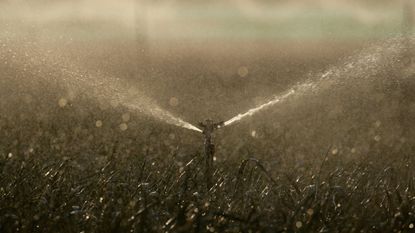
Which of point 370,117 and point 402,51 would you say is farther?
point 402,51

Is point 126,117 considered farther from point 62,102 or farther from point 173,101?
point 173,101

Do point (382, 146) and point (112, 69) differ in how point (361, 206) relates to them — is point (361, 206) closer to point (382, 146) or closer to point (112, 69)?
point (382, 146)

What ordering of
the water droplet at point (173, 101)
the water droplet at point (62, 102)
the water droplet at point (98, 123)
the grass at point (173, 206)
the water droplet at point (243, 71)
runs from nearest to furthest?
1. the grass at point (173, 206)
2. the water droplet at point (98, 123)
3. the water droplet at point (62, 102)
4. the water droplet at point (173, 101)
5. the water droplet at point (243, 71)

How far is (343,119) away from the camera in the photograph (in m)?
10.0

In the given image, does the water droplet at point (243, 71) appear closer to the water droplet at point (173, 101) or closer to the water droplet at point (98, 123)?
the water droplet at point (173, 101)

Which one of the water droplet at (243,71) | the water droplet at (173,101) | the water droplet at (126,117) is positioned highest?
the water droplet at (126,117)

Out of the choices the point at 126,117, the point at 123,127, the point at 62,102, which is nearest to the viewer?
the point at 123,127

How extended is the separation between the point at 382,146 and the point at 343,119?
110 inches

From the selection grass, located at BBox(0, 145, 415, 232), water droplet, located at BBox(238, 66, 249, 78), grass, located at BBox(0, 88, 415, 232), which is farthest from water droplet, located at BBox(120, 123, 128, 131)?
water droplet, located at BBox(238, 66, 249, 78)

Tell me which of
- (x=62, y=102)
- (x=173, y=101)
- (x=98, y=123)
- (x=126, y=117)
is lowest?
(x=173, y=101)

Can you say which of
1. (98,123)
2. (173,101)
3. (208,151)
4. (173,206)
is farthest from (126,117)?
(173,206)

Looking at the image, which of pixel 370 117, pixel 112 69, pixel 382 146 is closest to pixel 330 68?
pixel 112 69

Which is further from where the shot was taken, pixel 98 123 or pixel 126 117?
pixel 126 117

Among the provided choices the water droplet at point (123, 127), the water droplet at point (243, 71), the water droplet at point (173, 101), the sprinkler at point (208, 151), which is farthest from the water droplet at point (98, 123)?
the water droplet at point (243, 71)
